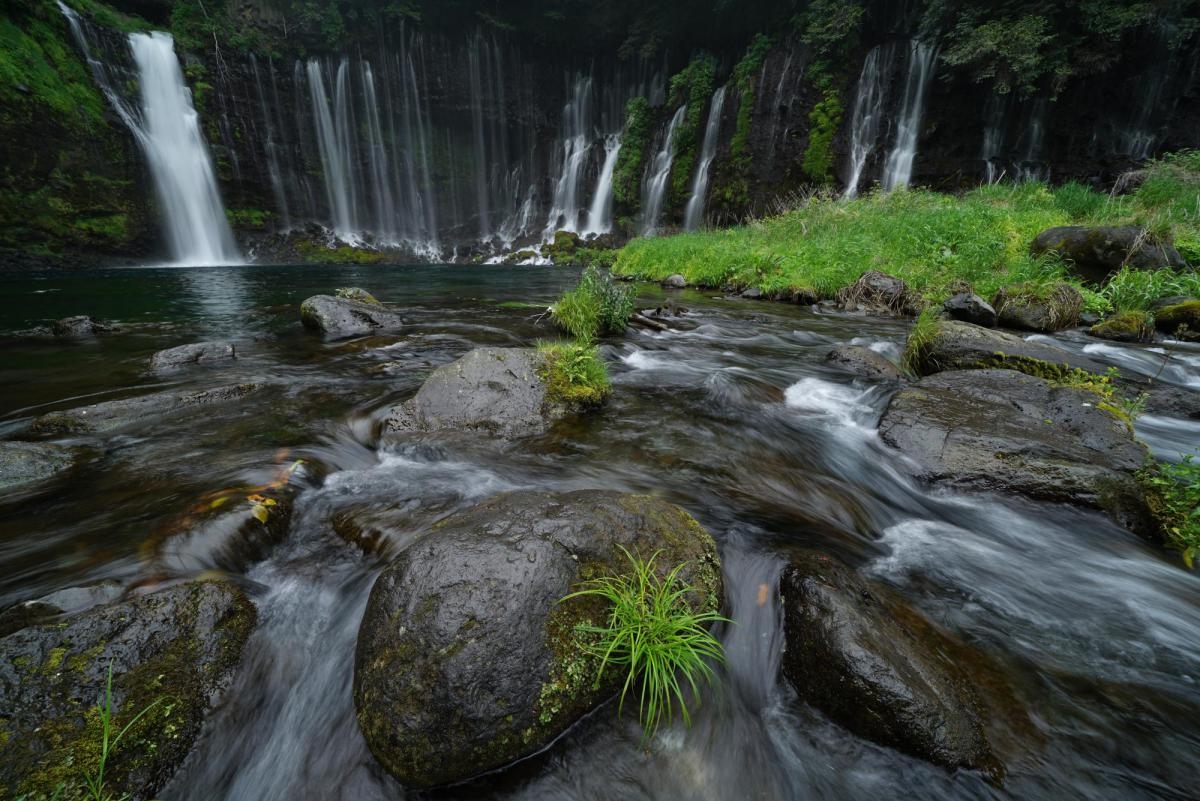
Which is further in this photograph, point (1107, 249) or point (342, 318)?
point (342, 318)

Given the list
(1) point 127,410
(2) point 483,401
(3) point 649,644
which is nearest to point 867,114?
(2) point 483,401

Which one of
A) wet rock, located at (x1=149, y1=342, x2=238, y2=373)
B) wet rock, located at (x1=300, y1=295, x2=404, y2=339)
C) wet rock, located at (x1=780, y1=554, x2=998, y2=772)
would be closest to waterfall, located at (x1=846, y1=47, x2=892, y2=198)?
wet rock, located at (x1=300, y1=295, x2=404, y2=339)

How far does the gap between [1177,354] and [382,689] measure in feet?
31.9

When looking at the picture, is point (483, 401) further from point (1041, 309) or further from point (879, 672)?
point (1041, 309)

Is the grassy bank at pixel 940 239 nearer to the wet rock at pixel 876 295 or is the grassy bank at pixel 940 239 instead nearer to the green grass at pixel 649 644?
the wet rock at pixel 876 295

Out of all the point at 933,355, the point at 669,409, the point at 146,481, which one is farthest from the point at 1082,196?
the point at 146,481

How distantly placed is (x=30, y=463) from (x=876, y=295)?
1160 cm

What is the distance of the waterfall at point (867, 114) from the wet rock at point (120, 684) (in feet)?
78.6

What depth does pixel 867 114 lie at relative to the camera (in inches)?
814

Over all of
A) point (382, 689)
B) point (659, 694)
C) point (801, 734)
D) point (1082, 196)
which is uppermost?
point (1082, 196)

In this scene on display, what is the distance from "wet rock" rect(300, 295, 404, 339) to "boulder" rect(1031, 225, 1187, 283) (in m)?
12.0

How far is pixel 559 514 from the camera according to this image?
2.18m

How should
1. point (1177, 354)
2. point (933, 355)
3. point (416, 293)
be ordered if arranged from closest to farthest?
1. point (933, 355)
2. point (1177, 354)
3. point (416, 293)

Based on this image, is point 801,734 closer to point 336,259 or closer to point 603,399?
point 603,399
